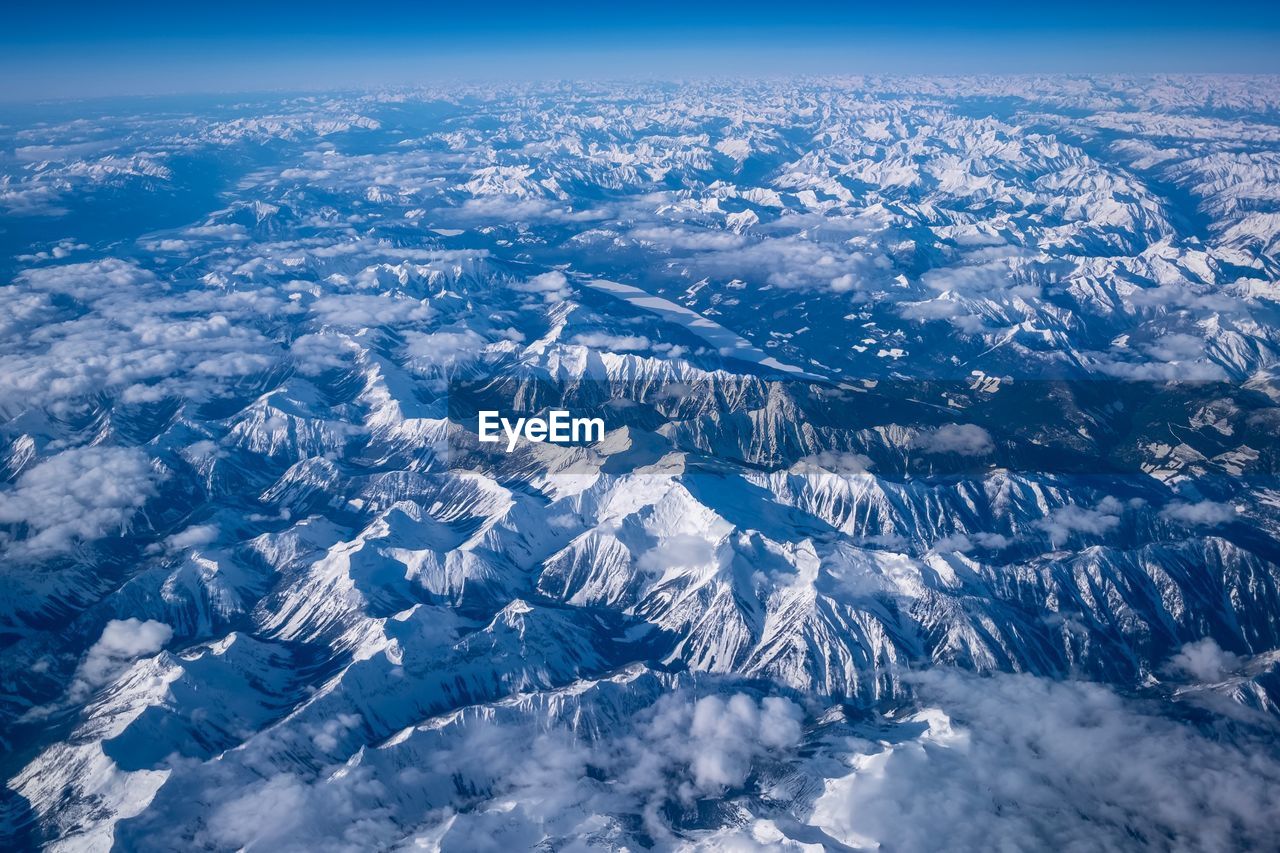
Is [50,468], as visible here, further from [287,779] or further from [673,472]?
[673,472]

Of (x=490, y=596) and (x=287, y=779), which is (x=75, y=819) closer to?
(x=287, y=779)

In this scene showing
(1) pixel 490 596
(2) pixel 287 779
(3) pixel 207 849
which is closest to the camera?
(3) pixel 207 849

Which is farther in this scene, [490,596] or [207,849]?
[490,596]

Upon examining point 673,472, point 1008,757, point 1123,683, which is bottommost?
point 1123,683

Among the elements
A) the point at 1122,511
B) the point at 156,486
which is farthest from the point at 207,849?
the point at 1122,511

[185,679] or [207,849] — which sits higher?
[185,679]

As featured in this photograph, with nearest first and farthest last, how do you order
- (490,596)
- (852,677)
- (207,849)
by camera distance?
(207,849), (852,677), (490,596)

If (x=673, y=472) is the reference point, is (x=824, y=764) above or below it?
below

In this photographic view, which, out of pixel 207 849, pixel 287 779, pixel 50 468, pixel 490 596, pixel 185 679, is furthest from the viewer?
pixel 50 468

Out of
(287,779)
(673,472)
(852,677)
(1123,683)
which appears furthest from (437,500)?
(1123,683)
